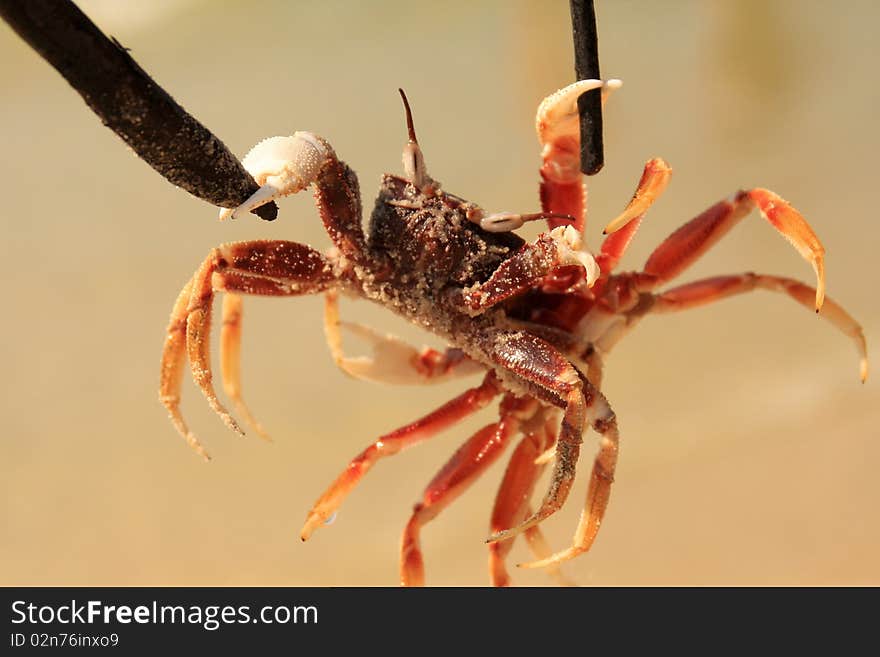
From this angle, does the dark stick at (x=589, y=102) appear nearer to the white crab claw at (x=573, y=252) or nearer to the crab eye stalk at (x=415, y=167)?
the white crab claw at (x=573, y=252)

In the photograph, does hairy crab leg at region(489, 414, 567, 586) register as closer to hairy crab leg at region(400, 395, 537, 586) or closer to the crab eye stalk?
hairy crab leg at region(400, 395, 537, 586)

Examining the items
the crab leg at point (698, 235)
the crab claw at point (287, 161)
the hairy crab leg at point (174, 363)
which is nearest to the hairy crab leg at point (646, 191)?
the crab leg at point (698, 235)

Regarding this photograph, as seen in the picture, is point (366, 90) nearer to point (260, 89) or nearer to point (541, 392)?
point (260, 89)

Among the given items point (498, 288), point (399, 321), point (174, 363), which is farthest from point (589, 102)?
point (399, 321)

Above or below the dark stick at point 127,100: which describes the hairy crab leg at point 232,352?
above

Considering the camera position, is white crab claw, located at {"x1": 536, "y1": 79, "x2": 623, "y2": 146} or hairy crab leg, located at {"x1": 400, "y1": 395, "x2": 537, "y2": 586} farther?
hairy crab leg, located at {"x1": 400, "y1": 395, "x2": 537, "y2": 586}

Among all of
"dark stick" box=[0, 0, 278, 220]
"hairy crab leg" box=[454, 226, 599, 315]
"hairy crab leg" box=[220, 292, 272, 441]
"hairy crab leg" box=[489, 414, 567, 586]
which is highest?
"hairy crab leg" box=[220, 292, 272, 441]

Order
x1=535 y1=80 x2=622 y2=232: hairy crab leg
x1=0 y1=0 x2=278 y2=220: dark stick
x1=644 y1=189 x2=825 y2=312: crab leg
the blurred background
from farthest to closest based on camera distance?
the blurred background → x1=644 y1=189 x2=825 y2=312: crab leg → x1=535 y1=80 x2=622 y2=232: hairy crab leg → x1=0 y1=0 x2=278 y2=220: dark stick

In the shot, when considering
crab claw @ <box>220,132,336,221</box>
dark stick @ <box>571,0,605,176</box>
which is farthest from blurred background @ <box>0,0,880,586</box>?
dark stick @ <box>571,0,605,176</box>
